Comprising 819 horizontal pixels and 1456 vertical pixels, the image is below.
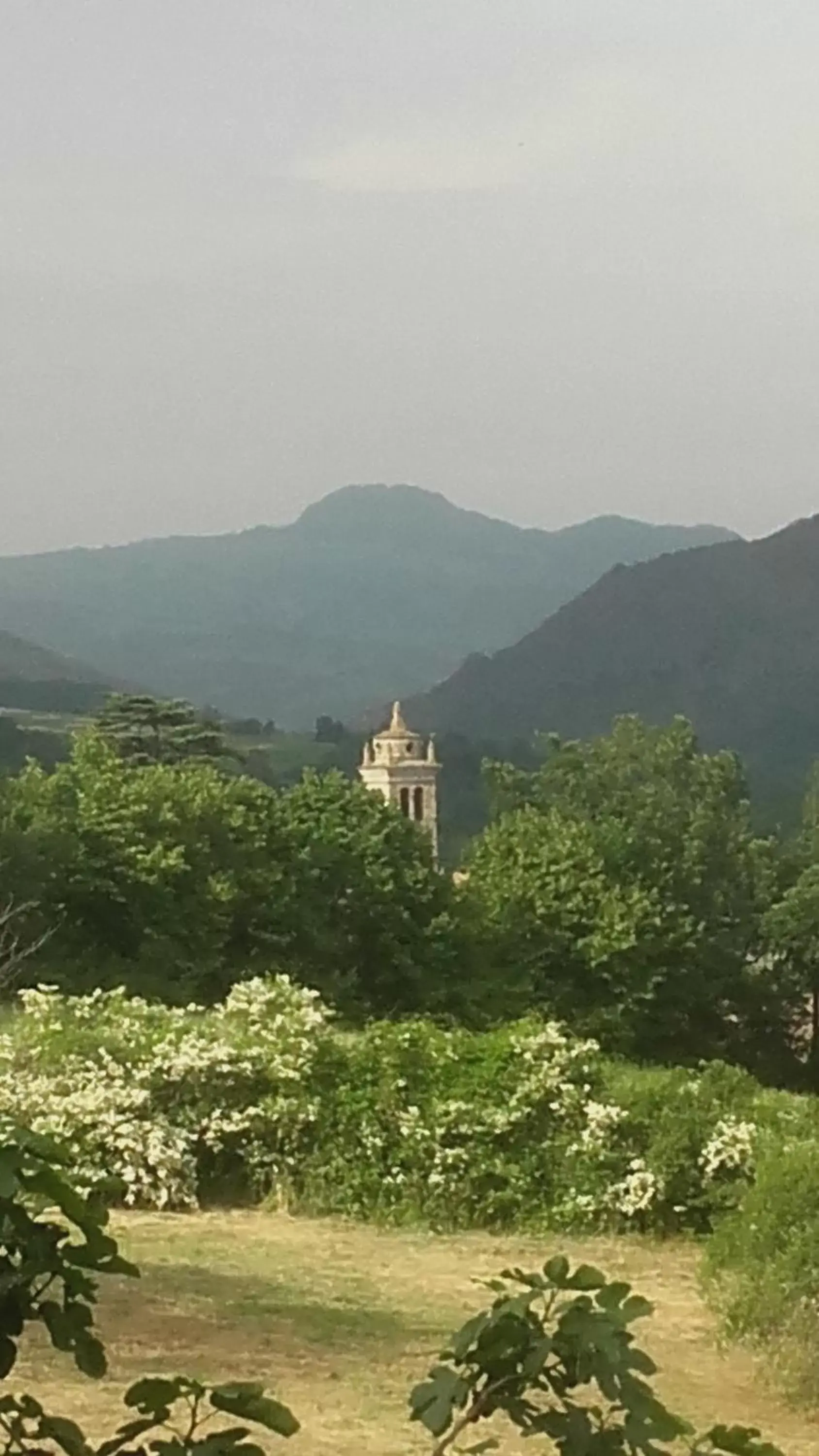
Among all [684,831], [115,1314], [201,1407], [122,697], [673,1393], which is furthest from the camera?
[122,697]

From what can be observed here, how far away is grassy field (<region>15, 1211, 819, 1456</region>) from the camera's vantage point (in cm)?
850

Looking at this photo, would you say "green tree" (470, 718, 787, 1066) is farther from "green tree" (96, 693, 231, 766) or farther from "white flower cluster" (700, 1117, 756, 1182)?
"green tree" (96, 693, 231, 766)

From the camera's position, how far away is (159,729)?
52781 millimetres

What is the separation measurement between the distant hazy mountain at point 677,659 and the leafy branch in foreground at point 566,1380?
10941 centimetres

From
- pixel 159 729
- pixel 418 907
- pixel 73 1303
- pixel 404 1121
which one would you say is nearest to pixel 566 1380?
pixel 73 1303

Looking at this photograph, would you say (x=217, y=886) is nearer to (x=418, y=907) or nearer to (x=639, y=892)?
(x=418, y=907)

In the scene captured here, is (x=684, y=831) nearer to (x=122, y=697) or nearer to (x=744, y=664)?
(x=122, y=697)

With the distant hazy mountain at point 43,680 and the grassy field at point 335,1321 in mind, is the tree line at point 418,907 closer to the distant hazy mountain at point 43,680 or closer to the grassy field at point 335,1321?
the grassy field at point 335,1321

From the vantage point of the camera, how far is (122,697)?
53.8 m

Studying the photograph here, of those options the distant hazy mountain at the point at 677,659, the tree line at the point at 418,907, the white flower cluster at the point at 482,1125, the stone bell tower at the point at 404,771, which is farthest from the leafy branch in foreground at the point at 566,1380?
the distant hazy mountain at the point at 677,659

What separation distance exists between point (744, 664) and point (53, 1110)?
122522 millimetres

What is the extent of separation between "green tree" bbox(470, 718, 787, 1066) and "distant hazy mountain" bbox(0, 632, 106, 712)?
77676mm

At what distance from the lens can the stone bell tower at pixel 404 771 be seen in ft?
151

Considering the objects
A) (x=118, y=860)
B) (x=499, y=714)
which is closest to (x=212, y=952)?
(x=118, y=860)
